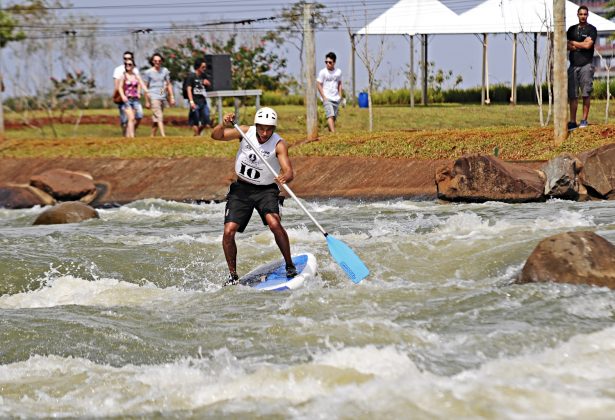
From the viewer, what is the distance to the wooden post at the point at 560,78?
58.6 feet

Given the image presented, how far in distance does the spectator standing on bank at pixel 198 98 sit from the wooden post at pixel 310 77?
244 centimetres

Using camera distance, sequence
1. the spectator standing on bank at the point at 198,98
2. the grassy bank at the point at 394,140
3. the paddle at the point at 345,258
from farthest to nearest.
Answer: the spectator standing on bank at the point at 198,98, the grassy bank at the point at 394,140, the paddle at the point at 345,258

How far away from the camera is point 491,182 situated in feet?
53.2

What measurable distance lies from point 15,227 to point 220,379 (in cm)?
972

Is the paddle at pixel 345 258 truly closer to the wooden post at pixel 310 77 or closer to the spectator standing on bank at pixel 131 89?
the wooden post at pixel 310 77

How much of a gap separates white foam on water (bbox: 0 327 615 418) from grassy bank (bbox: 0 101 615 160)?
10508 mm

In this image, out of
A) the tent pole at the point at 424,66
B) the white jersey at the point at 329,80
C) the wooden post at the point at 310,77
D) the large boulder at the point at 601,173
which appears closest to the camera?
the large boulder at the point at 601,173

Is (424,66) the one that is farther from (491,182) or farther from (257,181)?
(257,181)

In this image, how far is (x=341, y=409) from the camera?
21.8 feet

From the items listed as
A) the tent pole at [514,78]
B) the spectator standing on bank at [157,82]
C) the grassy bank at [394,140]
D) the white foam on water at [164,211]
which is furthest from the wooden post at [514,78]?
the white foam on water at [164,211]

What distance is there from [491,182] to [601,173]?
4.85 ft

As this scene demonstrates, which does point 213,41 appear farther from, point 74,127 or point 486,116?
point 486,116

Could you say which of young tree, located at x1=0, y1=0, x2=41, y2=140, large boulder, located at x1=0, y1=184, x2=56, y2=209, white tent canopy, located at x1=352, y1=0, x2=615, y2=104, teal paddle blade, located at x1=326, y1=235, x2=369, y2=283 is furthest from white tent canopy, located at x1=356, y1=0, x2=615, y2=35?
teal paddle blade, located at x1=326, y1=235, x2=369, y2=283

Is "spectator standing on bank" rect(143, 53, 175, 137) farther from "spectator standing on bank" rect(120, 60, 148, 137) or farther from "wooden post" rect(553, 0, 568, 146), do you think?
"wooden post" rect(553, 0, 568, 146)
